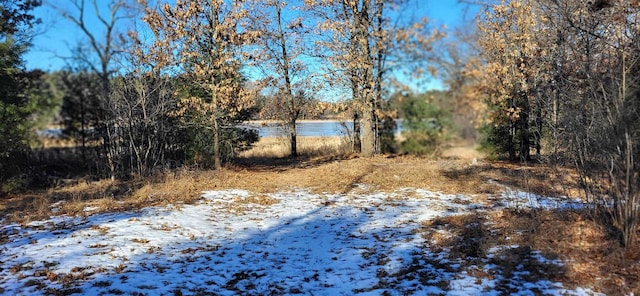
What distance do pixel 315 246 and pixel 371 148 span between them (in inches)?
366

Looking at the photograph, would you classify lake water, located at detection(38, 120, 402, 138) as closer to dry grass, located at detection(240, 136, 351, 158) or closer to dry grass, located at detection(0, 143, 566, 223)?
dry grass, located at detection(240, 136, 351, 158)

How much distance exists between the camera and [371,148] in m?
14.8

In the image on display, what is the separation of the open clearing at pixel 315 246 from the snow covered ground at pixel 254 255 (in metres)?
0.02

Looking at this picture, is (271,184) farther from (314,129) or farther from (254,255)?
(314,129)

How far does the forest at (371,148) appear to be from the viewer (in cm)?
451

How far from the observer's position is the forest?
4.51 metres

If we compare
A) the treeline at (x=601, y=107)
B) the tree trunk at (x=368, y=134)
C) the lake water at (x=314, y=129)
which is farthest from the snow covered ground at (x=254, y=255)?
the lake water at (x=314, y=129)

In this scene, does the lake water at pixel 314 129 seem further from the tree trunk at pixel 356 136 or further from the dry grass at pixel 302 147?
the tree trunk at pixel 356 136

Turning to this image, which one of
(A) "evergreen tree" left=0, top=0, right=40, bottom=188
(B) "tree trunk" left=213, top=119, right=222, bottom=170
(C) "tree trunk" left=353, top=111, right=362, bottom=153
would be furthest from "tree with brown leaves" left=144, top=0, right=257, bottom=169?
(C) "tree trunk" left=353, top=111, right=362, bottom=153

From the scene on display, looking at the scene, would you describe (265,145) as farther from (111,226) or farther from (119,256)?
(119,256)

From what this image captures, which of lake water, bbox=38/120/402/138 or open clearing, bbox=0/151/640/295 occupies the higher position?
lake water, bbox=38/120/402/138

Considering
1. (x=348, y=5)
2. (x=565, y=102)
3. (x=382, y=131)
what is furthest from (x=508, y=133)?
(x=565, y=102)

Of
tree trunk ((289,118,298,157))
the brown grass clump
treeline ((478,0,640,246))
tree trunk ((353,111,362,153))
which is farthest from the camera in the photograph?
tree trunk ((289,118,298,157))

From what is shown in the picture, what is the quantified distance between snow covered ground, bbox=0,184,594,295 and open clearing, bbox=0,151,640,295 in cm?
2
